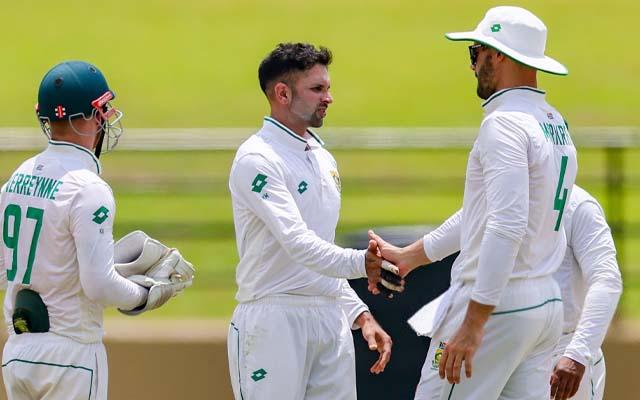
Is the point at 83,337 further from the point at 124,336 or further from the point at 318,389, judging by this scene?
the point at 124,336

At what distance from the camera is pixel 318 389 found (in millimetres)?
5480

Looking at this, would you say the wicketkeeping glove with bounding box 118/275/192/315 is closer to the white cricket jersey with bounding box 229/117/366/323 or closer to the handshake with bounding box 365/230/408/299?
the white cricket jersey with bounding box 229/117/366/323

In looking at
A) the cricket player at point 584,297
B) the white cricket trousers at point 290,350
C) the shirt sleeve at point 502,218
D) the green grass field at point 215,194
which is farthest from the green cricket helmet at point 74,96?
the green grass field at point 215,194

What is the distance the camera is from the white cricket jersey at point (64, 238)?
16.5ft

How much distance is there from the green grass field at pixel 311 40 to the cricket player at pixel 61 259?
10313 millimetres

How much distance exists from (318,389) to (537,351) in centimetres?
86

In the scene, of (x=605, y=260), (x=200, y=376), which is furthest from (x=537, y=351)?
(x=200, y=376)

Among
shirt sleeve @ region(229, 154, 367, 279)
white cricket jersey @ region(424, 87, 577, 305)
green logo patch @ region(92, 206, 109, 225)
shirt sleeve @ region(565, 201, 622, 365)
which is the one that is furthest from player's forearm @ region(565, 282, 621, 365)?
green logo patch @ region(92, 206, 109, 225)

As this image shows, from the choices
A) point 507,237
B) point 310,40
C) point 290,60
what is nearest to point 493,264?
point 507,237

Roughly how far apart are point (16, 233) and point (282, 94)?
1.19 m

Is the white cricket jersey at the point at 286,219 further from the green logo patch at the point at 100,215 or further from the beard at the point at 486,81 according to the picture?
the beard at the point at 486,81

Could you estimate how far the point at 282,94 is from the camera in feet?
18.5

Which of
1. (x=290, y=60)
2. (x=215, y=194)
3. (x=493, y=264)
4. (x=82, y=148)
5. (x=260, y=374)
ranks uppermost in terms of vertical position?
(x=290, y=60)

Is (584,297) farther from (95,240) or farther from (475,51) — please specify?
(95,240)
